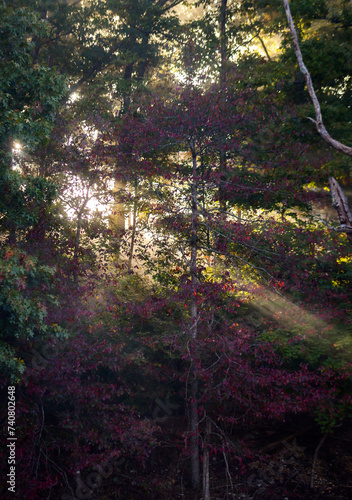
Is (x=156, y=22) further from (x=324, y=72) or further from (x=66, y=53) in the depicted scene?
(x=324, y=72)

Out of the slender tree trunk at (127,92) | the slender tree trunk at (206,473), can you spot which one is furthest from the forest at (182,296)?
the slender tree trunk at (127,92)

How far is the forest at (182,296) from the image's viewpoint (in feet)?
24.6

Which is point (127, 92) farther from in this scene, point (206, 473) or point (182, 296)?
point (206, 473)

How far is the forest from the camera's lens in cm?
750

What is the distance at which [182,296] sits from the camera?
867 centimetres

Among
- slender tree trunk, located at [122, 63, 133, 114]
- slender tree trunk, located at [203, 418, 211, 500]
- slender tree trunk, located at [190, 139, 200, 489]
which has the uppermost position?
slender tree trunk, located at [122, 63, 133, 114]

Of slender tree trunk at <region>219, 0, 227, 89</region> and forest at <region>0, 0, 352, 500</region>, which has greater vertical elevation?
slender tree trunk at <region>219, 0, 227, 89</region>

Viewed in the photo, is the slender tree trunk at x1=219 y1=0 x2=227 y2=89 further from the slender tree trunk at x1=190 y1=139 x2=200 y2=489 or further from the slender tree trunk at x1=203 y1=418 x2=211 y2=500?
the slender tree trunk at x1=203 y1=418 x2=211 y2=500

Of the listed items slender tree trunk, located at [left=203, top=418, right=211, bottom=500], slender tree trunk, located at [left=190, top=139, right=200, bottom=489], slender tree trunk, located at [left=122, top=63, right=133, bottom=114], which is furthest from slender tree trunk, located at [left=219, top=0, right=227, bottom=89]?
slender tree trunk, located at [left=203, top=418, right=211, bottom=500]

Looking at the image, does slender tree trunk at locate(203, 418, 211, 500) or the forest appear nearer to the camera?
the forest

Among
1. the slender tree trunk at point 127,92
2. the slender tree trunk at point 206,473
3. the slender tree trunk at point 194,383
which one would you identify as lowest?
the slender tree trunk at point 206,473

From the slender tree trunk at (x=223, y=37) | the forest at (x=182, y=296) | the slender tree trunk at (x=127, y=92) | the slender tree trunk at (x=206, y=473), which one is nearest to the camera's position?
the forest at (x=182, y=296)

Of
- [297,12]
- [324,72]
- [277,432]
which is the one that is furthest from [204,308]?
[297,12]

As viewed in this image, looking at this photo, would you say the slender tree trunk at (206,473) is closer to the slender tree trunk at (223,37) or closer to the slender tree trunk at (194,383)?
the slender tree trunk at (194,383)
